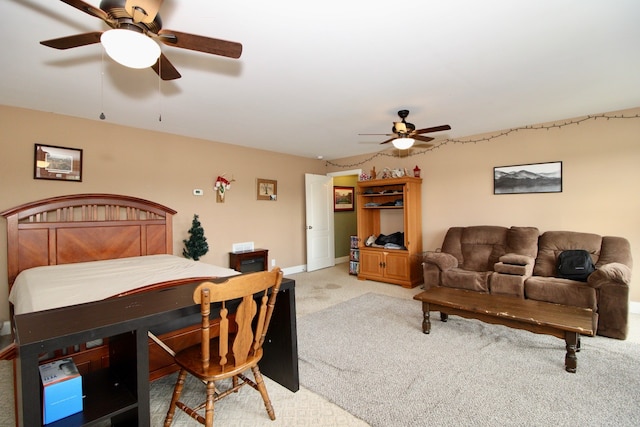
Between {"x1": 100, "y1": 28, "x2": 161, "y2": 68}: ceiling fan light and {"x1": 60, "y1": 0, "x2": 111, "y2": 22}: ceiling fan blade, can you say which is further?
{"x1": 100, "y1": 28, "x2": 161, "y2": 68}: ceiling fan light

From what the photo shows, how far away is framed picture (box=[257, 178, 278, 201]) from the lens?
5.56 m

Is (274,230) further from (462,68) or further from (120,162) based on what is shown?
(462,68)

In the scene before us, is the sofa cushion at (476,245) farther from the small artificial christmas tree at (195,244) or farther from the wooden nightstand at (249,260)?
the small artificial christmas tree at (195,244)

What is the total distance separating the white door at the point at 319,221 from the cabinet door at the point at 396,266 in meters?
1.67

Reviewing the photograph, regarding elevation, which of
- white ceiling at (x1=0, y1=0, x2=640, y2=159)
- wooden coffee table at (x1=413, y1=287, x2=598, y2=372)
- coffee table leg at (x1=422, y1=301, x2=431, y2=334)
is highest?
white ceiling at (x1=0, y1=0, x2=640, y2=159)

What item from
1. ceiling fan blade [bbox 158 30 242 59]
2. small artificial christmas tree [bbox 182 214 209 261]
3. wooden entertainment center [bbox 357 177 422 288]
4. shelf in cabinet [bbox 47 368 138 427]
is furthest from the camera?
wooden entertainment center [bbox 357 177 422 288]

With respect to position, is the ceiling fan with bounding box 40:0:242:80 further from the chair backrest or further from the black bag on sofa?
the black bag on sofa

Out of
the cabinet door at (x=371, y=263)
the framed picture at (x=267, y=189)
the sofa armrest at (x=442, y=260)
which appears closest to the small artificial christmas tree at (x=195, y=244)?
the framed picture at (x=267, y=189)

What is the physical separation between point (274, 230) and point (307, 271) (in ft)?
3.67

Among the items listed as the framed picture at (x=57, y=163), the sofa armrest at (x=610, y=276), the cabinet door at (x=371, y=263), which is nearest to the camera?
the sofa armrest at (x=610, y=276)

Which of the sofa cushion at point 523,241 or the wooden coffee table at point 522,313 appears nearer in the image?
the wooden coffee table at point 522,313

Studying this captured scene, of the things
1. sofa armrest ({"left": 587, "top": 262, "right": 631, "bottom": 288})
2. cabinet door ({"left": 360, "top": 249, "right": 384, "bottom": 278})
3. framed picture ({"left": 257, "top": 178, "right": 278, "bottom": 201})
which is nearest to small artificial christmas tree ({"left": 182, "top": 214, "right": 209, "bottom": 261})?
framed picture ({"left": 257, "top": 178, "right": 278, "bottom": 201})

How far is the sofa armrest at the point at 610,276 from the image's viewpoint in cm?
288

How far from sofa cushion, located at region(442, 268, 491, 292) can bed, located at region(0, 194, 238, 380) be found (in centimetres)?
279
